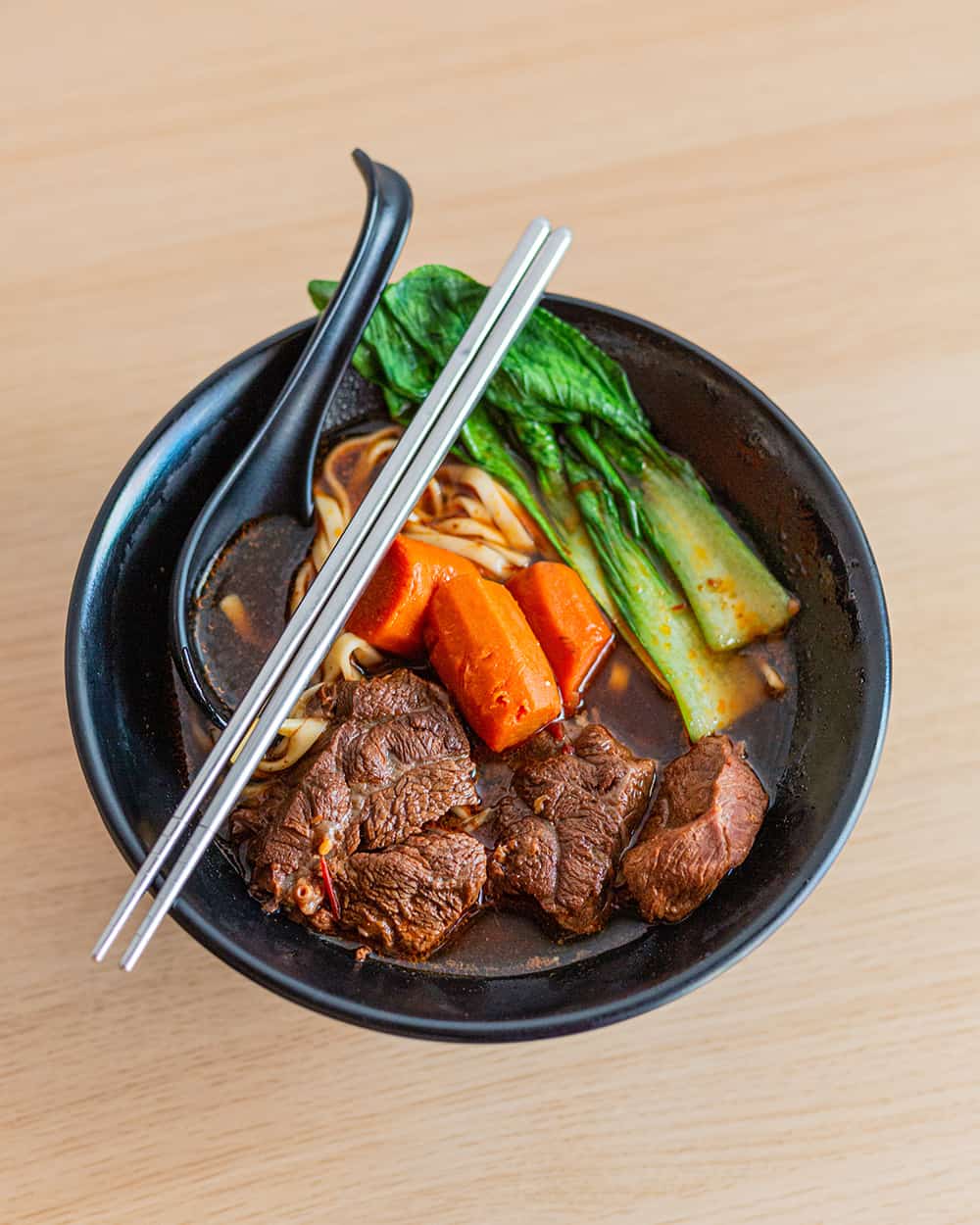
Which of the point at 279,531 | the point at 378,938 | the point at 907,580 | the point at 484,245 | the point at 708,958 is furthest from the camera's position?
the point at 484,245

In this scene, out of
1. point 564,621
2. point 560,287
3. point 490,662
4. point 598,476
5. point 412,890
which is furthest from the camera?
point 560,287

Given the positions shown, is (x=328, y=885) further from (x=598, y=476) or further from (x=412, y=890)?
(x=598, y=476)

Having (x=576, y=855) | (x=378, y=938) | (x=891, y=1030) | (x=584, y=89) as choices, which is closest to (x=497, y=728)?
(x=576, y=855)

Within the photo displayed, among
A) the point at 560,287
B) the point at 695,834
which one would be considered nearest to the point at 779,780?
the point at 695,834

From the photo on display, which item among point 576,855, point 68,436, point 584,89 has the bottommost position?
point 576,855

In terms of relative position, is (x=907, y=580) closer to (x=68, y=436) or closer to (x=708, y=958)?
(x=708, y=958)

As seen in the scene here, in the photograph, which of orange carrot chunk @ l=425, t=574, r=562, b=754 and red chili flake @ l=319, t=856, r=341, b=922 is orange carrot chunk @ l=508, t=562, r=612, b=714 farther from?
red chili flake @ l=319, t=856, r=341, b=922
